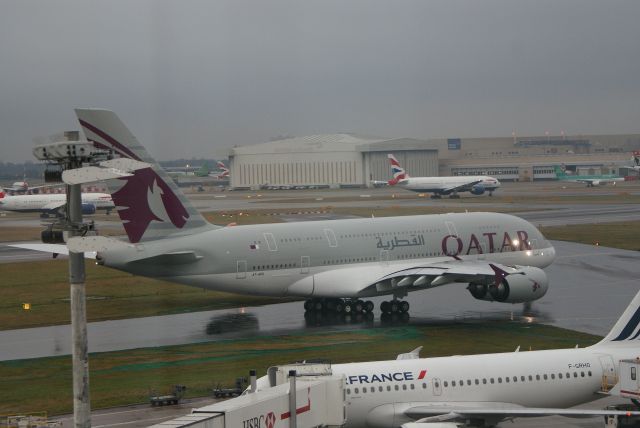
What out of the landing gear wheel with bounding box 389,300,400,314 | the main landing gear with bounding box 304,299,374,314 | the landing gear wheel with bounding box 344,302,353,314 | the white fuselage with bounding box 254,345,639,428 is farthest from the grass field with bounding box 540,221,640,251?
the white fuselage with bounding box 254,345,639,428

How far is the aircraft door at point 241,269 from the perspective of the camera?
6556 centimetres

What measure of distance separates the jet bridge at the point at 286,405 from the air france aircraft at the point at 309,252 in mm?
27773

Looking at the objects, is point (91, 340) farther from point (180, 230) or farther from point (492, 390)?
point (492, 390)

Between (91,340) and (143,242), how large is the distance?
7024 mm

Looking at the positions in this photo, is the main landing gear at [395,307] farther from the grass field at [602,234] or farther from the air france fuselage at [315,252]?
the grass field at [602,234]

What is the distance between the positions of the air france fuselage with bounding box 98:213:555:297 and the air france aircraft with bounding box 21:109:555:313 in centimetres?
7

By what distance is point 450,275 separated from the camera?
65.5 m

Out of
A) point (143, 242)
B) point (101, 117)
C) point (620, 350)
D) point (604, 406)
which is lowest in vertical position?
point (604, 406)

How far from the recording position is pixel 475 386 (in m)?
39.2

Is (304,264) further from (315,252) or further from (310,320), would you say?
(310,320)

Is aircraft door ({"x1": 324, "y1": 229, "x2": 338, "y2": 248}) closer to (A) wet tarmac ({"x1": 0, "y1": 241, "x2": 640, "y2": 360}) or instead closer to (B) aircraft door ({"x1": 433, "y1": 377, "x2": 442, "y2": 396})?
(A) wet tarmac ({"x1": 0, "y1": 241, "x2": 640, "y2": 360})

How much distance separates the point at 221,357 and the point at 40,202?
135m

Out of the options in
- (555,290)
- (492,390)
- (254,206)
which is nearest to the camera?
(492,390)

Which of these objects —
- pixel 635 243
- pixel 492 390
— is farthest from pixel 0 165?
pixel 635 243
